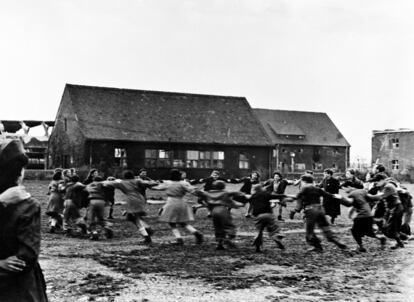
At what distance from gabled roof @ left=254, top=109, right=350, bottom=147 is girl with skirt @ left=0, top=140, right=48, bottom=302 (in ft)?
196

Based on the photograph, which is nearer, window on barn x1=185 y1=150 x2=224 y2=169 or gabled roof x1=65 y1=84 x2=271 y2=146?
gabled roof x1=65 y1=84 x2=271 y2=146

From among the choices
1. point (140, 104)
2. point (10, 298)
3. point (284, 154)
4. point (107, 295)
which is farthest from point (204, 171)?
point (10, 298)

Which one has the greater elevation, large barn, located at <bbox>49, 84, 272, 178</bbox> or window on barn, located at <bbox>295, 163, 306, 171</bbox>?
large barn, located at <bbox>49, 84, 272, 178</bbox>

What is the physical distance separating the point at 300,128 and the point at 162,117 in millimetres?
25338

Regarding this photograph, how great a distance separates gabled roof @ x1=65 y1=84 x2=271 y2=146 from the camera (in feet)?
139

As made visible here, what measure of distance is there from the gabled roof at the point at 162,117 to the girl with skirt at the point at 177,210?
29.1m

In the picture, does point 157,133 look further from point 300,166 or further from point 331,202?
point 331,202

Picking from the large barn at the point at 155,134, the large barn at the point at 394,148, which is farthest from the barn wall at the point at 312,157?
the large barn at the point at 155,134

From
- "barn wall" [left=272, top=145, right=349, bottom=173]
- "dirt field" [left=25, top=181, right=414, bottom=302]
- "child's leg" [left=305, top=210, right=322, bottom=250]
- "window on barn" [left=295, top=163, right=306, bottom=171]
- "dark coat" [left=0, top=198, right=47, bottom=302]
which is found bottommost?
"dirt field" [left=25, top=181, right=414, bottom=302]

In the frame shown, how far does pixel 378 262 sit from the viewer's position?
33.2ft

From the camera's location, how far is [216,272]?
8.72 metres

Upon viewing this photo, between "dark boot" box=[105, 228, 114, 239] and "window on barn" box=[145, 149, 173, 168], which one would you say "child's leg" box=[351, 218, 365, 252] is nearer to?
"dark boot" box=[105, 228, 114, 239]

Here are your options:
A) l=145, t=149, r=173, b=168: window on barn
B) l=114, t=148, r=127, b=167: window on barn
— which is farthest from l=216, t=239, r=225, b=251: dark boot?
l=145, t=149, r=173, b=168: window on barn

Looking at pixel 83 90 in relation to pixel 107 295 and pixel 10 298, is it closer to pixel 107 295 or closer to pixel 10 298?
pixel 107 295
